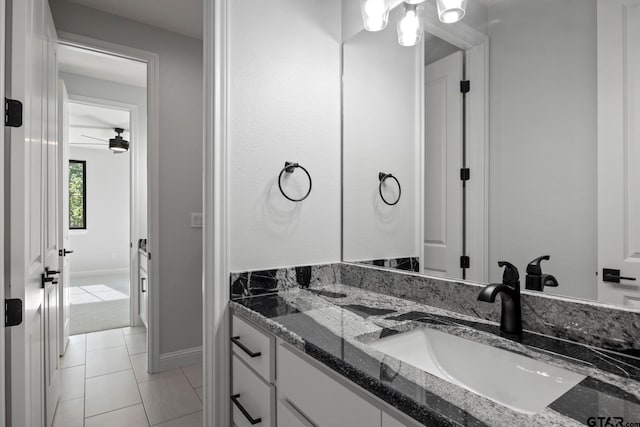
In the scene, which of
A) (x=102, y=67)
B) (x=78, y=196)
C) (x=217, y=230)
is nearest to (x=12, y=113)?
(x=217, y=230)

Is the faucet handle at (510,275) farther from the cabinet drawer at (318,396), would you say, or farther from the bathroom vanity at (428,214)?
the cabinet drawer at (318,396)

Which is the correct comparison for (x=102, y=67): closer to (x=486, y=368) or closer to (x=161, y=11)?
(x=161, y=11)

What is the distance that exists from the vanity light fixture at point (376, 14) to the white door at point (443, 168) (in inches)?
12.7

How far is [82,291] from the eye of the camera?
5.64m

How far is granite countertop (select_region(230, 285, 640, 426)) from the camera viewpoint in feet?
2.00

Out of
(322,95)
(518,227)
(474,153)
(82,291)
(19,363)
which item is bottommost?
(82,291)

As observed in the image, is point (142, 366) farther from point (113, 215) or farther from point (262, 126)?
point (113, 215)

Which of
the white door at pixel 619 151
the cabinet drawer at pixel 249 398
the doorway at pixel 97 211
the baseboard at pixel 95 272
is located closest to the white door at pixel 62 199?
the cabinet drawer at pixel 249 398

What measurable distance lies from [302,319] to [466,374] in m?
0.50

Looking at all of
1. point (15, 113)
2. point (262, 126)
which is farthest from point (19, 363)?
point (262, 126)

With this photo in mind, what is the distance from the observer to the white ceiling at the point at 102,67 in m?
3.27

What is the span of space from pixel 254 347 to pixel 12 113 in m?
1.14

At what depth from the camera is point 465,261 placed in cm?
128

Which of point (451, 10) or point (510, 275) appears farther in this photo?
point (451, 10)
